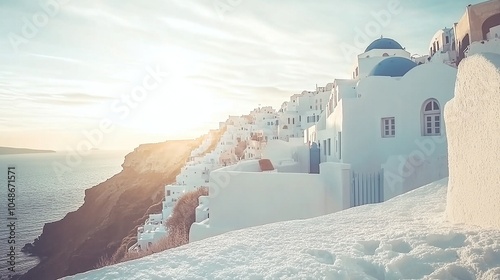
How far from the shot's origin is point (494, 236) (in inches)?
147

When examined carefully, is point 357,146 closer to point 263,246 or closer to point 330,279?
point 263,246

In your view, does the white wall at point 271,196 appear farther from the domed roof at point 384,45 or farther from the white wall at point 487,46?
the domed roof at point 384,45

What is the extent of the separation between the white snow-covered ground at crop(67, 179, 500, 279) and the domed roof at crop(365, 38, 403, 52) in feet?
71.3

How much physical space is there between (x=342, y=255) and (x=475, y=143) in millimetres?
2349

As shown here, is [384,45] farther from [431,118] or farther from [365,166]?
[365,166]

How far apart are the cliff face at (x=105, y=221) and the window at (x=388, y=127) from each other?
24.5 meters

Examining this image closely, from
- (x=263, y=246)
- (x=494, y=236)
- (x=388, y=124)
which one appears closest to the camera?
(x=494, y=236)

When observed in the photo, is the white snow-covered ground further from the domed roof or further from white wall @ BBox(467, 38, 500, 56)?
the domed roof

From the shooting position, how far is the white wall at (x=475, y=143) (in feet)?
13.4

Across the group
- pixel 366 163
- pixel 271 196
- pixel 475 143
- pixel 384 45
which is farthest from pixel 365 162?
pixel 384 45

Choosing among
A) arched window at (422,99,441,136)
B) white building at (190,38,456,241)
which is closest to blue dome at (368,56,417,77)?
white building at (190,38,456,241)

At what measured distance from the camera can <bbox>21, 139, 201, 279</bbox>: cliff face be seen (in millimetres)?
33000

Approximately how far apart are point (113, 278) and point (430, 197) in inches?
220

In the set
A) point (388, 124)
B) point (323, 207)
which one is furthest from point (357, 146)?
point (323, 207)
